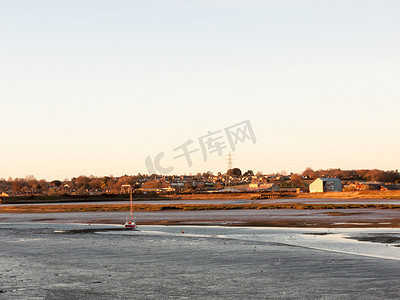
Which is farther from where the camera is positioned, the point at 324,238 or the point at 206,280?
the point at 324,238

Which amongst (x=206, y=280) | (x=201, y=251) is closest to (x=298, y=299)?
(x=206, y=280)

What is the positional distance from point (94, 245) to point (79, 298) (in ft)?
56.4

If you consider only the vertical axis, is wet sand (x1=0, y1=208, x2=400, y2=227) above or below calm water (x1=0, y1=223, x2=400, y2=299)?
below

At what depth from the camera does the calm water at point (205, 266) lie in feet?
62.9

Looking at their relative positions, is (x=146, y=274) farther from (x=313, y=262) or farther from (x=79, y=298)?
(x=313, y=262)

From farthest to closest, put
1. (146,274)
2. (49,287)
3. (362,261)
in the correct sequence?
(362,261)
(146,274)
(49,287)

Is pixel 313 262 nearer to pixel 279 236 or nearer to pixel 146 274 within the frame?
pixel 146 274

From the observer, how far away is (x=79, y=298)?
60.0ft

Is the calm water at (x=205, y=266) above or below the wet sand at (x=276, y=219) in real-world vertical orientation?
above

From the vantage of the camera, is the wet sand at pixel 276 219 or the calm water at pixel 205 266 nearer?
the calm water at pixel 205 266

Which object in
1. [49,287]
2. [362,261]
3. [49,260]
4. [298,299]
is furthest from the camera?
[49,260]

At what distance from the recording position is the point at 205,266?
25.4m

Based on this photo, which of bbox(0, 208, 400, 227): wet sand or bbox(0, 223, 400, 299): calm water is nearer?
bbox(0, 223, 400, 299): calm water

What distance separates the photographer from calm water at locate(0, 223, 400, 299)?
755 inches
